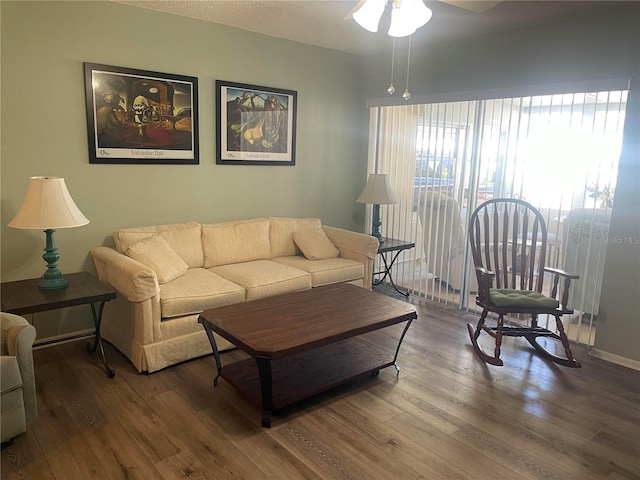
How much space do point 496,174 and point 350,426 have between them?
252cm

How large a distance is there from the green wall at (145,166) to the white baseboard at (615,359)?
2745 millimetres

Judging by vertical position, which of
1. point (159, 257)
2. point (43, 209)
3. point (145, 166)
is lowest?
point (159, 257)

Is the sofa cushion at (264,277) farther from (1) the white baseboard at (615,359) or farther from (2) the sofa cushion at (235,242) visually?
(1) the white baseboard at (615,359)

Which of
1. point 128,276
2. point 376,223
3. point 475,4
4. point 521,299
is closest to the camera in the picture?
point 128,276

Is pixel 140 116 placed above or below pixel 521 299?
above

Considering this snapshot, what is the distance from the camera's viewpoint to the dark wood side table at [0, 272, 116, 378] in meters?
2.59

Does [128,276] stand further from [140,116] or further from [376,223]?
[376,223]

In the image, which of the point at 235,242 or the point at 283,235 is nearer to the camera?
the point at 235,242

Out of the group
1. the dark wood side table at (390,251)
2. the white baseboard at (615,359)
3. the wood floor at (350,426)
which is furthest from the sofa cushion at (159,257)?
the white baseboard at (615,359)

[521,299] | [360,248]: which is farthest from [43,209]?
[521,299]

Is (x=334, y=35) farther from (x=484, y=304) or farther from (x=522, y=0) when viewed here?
(x=484, y=304)

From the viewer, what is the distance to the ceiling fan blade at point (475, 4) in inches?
118

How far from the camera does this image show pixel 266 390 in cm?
239

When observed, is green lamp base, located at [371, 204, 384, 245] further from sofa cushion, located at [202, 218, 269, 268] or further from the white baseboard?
the white baseboard
